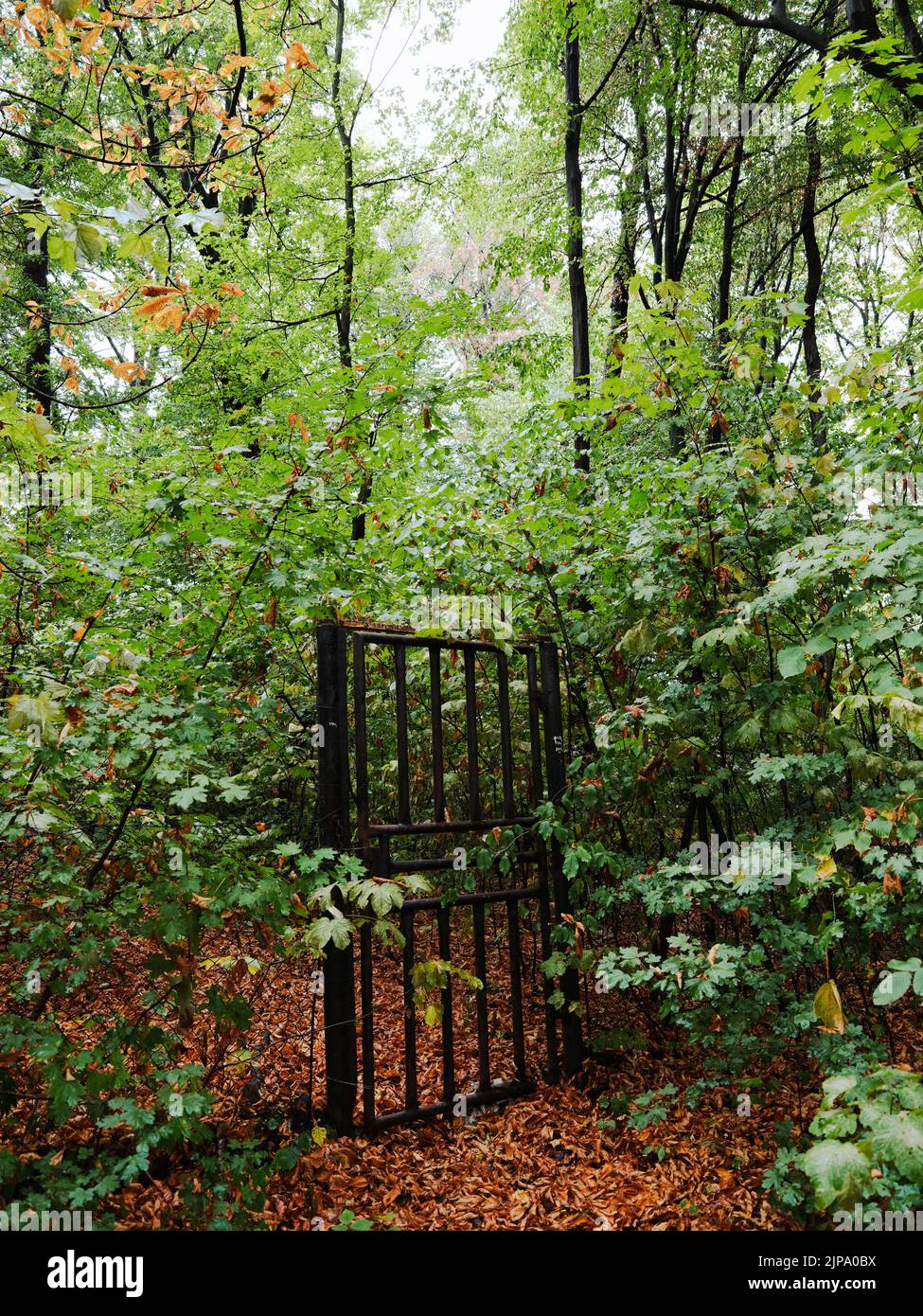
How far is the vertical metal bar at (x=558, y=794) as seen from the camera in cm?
385

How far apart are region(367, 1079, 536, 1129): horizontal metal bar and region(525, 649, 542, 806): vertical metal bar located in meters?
1.34

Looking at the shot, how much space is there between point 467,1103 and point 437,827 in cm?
129

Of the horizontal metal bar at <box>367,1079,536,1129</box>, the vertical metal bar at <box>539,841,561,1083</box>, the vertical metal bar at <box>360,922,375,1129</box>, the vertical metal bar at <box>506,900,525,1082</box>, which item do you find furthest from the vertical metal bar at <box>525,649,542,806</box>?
the horizontal metal bar at <box>367,1079,536,1129</box>

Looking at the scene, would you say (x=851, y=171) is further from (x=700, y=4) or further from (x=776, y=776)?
(x=776, y=776)

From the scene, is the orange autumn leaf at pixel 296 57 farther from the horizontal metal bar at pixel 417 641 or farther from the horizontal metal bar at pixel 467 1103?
the horizontal metal bar at pixel 467 1103

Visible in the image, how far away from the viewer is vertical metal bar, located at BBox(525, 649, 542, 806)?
3891 millimetres

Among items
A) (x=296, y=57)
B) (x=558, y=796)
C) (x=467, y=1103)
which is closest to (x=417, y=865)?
(x=558, y=796)

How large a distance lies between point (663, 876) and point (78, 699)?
8.12 ft

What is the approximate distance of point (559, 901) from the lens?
3883mm

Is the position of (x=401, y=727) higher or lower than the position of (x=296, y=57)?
lower

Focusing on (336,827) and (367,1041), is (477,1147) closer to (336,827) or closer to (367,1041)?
(367,1041)

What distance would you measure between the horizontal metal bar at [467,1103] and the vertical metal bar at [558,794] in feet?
0.92

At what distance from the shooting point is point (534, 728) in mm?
3902
